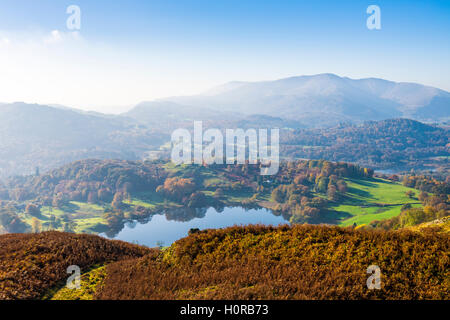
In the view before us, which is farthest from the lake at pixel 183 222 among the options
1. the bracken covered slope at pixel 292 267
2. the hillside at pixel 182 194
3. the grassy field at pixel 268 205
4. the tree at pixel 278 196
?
the bracken covered slope at pixel 292 267

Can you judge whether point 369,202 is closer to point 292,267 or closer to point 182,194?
point 182,194

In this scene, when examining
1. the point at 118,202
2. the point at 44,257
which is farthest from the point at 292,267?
the point at 118,202

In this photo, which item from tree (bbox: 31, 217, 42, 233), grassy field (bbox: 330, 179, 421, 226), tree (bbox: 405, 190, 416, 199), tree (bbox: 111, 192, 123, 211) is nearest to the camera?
grassy field (bbox: 330, 179, 421, 226)

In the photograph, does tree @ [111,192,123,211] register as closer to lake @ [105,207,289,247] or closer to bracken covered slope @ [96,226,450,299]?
lake @ [105,207,289,247]

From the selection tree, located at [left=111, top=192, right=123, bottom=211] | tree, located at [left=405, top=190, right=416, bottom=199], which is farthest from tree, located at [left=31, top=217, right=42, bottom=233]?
tree, located at [left=405, top=190, right=416, bottom=199]

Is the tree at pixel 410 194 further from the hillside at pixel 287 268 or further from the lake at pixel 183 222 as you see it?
the hillside at pixel 287 268
